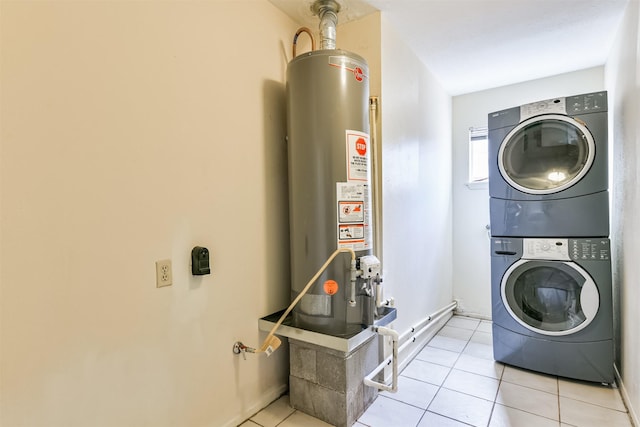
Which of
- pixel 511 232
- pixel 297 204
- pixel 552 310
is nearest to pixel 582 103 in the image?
pixel 511 232

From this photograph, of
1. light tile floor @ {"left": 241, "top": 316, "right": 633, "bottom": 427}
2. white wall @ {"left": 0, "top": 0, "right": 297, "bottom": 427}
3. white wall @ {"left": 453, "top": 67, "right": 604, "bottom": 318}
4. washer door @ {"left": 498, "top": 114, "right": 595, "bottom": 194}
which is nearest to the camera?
white wall @ {"left": 0, "top": 0, "right": 297, "bottom": 427}

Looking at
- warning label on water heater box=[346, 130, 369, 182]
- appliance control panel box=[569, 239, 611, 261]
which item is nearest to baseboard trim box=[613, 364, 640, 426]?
appliance control panel box=[569, 239, 611, 261]

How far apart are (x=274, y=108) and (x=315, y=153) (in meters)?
0.48

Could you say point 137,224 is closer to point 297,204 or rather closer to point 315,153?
point 297,204

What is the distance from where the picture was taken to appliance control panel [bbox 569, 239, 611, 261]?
1985 millimetres

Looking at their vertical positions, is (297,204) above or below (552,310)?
above

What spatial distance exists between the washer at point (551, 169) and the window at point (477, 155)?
109 cm

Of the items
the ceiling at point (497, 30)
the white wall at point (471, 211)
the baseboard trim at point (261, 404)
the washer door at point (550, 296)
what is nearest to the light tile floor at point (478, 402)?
the baseboard trim at point (261, 404)

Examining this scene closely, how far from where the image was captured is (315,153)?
63.5 inches

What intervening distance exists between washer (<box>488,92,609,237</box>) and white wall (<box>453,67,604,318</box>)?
1.07 m

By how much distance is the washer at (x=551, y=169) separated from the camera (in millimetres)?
2014

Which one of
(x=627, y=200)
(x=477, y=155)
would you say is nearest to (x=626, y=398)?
(x=627, y=200)

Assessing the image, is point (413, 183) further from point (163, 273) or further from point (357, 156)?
point (163, 273)

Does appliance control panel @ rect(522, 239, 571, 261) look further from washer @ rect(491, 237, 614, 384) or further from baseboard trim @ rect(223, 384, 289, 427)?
baseboard trim @ rect(223, 384, 289, 427)
